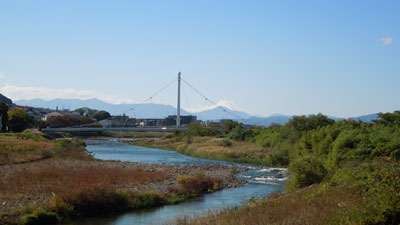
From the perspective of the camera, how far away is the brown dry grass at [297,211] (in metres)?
7.95

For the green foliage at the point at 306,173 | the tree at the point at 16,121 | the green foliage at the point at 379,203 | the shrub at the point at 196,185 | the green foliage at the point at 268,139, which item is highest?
the tree at the point at 16,121

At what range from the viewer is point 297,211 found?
884 centimetres

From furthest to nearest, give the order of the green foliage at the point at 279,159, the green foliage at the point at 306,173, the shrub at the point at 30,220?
the green foliage at the point at 279,159
the green foliage at the point at 306,173
the shrub at the point at 30,220

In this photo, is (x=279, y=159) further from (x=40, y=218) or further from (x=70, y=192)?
(x=40, y=218)

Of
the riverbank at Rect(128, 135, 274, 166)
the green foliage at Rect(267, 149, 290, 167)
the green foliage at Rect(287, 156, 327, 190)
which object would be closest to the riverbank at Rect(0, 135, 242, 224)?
the green foliage at Rect(287, 156, 327, 190)

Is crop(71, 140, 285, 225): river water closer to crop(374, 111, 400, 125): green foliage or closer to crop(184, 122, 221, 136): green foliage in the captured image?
crop(374, 111, 400, 125): green foliage

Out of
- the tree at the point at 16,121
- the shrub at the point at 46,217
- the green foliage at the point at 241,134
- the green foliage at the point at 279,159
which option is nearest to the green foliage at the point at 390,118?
the green foliage at the point at 279,159

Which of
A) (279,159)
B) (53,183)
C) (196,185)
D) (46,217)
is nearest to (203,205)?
(196,185)

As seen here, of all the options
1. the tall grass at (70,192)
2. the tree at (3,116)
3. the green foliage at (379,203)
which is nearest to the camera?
the green foliage at (379,203)

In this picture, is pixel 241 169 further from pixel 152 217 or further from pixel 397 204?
pixel 397 204

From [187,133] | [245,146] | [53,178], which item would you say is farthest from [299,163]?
[187,133]

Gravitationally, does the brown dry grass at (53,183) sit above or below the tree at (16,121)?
below

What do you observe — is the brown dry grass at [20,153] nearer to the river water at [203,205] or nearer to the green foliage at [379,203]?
the river water at [203,205]

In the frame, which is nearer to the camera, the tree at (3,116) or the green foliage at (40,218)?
Result: the green foliage at (40,218)
